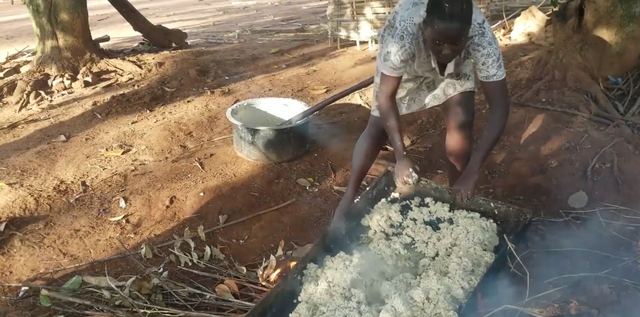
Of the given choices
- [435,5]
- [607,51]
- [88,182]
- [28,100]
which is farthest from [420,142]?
[28,100]

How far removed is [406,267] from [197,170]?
6.20 feet

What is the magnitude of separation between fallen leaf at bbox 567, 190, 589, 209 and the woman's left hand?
3.60 feet

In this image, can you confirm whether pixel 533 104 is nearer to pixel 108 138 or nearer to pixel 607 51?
pixel 607 51

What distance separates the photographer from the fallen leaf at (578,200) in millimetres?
3203

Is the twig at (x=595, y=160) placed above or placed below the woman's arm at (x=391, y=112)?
below

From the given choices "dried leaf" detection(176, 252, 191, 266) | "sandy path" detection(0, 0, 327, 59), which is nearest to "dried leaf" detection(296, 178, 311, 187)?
"dried leaf" detection(176, 252, 191, 266)

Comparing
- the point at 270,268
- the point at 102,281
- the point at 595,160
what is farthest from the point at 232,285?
the point at 595,160

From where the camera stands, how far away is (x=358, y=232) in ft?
8.22

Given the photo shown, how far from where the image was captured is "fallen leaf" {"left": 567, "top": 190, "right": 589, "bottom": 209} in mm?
3203

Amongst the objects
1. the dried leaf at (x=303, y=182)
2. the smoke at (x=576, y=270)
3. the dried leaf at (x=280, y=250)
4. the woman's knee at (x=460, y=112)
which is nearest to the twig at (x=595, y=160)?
the smoke at (x=576, y=270)

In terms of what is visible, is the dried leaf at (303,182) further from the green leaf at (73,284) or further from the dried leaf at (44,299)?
the dried leaf at (44,299)

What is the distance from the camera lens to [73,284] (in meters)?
2.74

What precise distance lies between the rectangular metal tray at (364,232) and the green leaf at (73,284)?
1.21 m

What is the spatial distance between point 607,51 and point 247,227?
9.05ft
